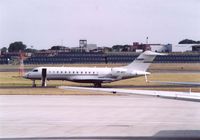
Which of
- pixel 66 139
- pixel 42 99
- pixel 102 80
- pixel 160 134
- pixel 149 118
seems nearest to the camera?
pixel 66 139

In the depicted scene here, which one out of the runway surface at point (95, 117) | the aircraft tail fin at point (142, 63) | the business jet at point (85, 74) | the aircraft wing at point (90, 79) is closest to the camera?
the runway surface at point (95, 117)

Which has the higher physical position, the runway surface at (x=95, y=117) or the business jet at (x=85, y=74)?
the business jet at (x=85, y=74)

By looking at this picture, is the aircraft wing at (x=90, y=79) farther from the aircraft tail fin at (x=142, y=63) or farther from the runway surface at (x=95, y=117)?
the runway surface at (x=95, y=117)

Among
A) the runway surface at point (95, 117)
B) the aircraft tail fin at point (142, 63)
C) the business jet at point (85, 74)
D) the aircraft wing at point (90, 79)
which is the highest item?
the aircraft tail fin at point (142, 63)

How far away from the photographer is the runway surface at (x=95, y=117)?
23.6 m

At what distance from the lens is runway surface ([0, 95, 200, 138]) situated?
931 inches

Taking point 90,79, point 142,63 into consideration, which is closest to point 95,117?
point 90,79

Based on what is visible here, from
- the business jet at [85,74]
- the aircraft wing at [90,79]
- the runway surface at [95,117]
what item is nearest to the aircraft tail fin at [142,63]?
the business jet at [85,74]

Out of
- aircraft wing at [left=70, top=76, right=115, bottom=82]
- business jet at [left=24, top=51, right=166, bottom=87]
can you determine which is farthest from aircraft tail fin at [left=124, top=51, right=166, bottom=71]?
aircraft wing at [left=70, top=76, right=115, bottom=82]

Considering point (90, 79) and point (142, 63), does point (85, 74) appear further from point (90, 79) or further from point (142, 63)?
point (142, 63)

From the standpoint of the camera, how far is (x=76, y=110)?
3444cm

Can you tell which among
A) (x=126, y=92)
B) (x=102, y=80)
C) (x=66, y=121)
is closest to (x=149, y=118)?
(x=66, y=121)

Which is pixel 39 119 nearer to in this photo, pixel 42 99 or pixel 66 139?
pixel 66 139

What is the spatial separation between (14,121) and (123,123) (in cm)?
604
